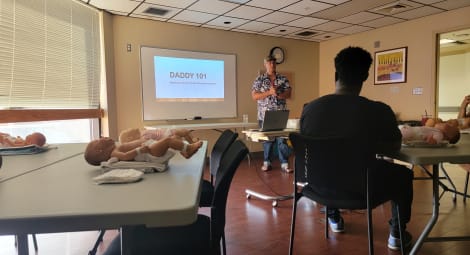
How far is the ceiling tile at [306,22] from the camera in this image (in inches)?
192

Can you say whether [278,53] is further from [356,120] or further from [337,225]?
[356,120]

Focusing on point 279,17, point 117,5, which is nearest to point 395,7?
point 279,17

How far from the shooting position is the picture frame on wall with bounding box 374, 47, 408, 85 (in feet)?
17.1

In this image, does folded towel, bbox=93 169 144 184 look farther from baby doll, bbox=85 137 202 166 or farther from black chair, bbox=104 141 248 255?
black chair, bbox=104 141 248 255

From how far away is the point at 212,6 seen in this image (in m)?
4.20

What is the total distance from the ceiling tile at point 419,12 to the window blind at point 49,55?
15.0ft

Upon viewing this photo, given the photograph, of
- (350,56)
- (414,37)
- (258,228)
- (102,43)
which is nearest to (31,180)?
(350,56)

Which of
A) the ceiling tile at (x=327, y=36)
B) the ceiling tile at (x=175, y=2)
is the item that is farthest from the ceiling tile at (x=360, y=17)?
the ceiling tile at (x=175, y=2)

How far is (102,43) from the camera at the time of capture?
14.5 feet

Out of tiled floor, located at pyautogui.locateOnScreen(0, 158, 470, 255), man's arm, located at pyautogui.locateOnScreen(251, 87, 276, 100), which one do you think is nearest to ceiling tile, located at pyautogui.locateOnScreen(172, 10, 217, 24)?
man's arm, located at pyautogui.locateOnScreen(251, 87, 276, 100)

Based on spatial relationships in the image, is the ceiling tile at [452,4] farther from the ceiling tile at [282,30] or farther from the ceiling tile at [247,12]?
the ceiling tile at [247,12]

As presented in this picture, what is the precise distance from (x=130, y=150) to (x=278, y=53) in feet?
17.7

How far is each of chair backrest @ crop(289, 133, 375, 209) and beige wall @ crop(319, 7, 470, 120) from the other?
166 inches

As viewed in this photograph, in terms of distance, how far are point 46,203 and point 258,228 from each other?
193cm
